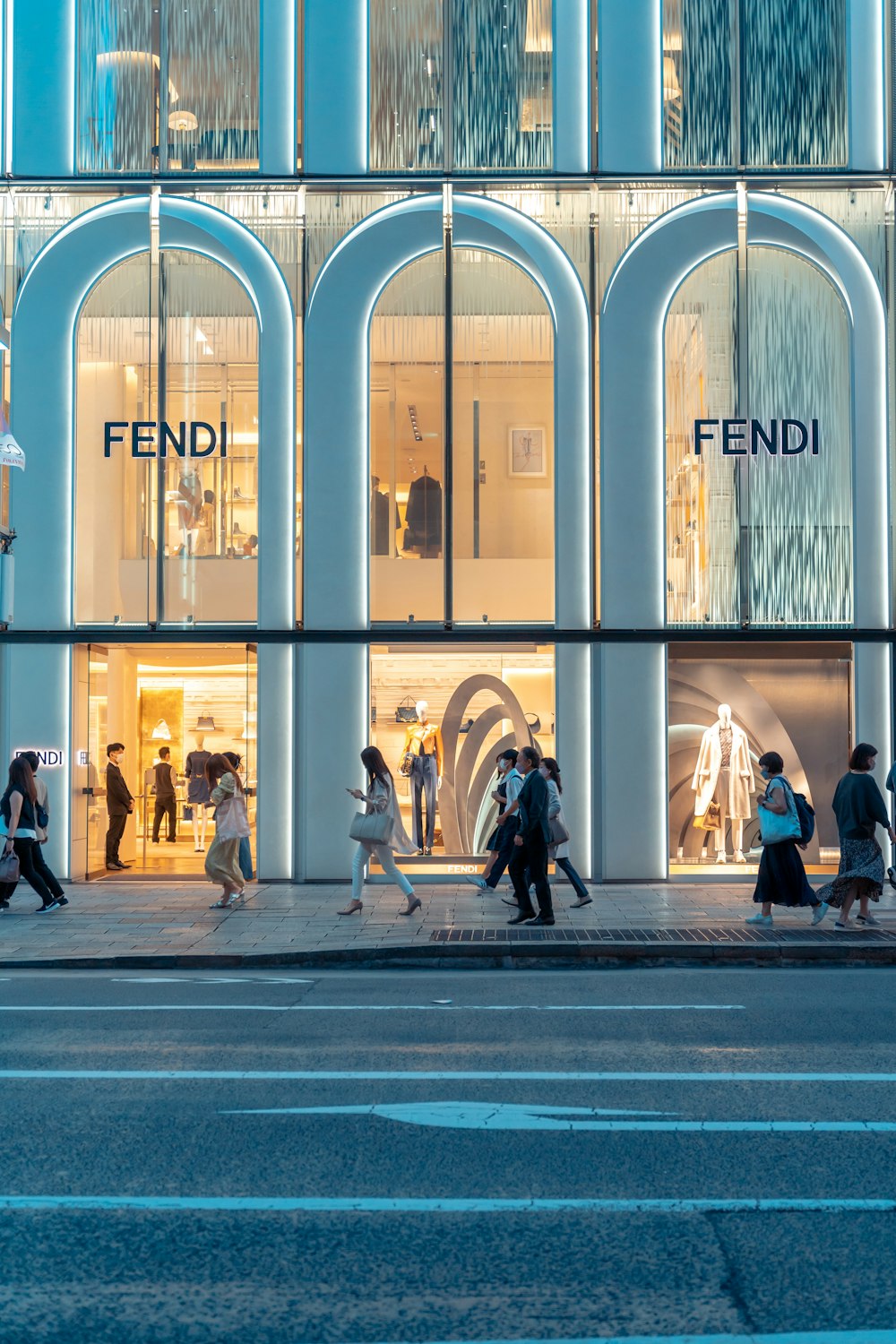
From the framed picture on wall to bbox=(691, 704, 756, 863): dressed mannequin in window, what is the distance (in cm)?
389

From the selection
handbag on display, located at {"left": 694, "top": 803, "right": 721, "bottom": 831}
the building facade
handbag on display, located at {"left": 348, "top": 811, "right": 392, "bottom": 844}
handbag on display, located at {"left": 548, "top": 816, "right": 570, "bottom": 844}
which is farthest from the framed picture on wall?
handbag on display, located at {"left": 348, "top": 811, "right": 392, "bottom": 844}

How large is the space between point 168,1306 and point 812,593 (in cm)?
1456

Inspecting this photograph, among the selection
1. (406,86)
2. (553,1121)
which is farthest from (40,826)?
(406,86)

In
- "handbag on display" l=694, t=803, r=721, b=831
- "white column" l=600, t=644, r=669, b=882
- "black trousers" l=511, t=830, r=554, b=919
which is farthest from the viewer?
"handbag on display" l=694, t=803, r=721, b=831

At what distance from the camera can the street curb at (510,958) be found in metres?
11.7

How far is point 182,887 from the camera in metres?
17.2

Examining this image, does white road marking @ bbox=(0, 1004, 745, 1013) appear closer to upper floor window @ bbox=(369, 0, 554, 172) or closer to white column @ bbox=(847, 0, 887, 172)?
upper floor window @ bbox=(369, 0, 554, 172)

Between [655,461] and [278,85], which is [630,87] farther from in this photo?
[655,461]

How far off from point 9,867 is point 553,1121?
961 centimetres

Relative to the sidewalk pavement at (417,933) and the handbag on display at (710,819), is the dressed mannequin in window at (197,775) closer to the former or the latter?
the sidewalk pavement at (417,933)

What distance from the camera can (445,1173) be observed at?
17.7ft

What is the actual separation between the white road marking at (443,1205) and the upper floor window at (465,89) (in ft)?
49.7

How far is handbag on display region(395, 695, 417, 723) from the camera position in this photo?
17.4 meters

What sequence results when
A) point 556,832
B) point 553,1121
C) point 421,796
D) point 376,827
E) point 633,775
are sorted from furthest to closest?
point 421,796, point 633,775, point 556,832, point 376,827, point 553,1121
